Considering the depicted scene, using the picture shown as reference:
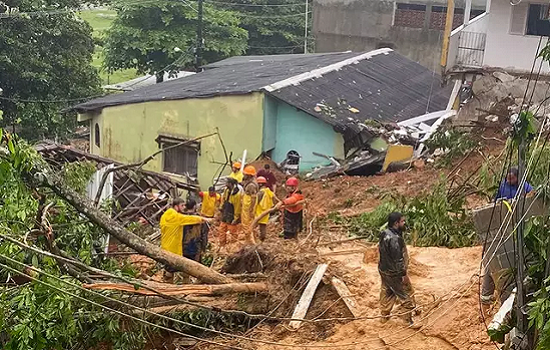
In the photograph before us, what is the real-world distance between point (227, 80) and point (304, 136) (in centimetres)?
357

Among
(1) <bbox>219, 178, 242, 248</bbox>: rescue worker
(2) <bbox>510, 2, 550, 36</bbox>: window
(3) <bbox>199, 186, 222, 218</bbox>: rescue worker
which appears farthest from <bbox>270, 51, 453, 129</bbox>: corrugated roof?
(1) <bbox>219, 178, 242, 248</bbox>: rescue worker

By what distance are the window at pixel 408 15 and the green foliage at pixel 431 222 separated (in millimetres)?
21806

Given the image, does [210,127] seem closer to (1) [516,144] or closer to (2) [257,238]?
(2) [257,238]

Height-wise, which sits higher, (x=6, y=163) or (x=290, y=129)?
(x=6, y=163)

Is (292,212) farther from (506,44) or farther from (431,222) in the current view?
(506,44)

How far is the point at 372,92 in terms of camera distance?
804 inches

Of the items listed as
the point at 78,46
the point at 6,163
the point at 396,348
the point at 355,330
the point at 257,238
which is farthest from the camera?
the point at 78,46

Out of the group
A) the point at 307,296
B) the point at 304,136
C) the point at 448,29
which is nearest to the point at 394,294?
the point at 307,296

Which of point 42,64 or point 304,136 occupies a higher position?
point 42,64

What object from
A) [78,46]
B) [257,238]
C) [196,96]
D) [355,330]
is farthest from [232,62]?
[355,330]

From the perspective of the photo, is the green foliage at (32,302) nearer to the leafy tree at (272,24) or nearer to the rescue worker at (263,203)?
the rescue worker at (263,203)

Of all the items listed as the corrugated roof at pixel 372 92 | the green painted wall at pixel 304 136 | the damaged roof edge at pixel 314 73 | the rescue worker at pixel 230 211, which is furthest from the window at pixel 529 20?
the rescue worker at pixel 230 211

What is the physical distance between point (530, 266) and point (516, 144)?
0.91 metres

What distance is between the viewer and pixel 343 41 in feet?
112
